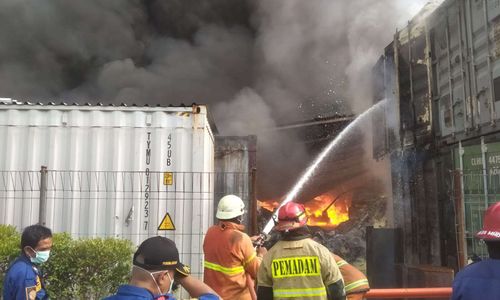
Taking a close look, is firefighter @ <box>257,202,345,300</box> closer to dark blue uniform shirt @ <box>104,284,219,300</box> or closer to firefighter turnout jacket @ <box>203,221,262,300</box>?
firefighter turnout jacket @ <box>203,221,262,300</box>

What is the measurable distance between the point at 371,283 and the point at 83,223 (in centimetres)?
460

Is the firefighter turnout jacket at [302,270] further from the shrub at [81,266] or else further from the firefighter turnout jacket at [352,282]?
the shrub at [81,266]

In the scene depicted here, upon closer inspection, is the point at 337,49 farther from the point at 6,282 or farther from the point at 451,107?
the point at 6,282

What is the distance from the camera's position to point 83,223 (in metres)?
5.62

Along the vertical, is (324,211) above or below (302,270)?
above

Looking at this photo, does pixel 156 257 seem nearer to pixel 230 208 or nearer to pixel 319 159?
pixel 230 208

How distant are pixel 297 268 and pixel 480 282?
3.26 feet

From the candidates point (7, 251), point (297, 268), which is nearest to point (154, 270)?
point (297, 268)

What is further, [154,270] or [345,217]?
[345,217]

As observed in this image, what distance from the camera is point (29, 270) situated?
280cm

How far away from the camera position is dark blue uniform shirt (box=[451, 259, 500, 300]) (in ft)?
6.27

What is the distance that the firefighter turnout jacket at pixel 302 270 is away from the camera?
2594 millimetres

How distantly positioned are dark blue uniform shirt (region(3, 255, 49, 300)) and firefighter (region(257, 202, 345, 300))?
1.37m

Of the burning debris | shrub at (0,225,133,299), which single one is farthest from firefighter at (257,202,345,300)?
the burning debris
